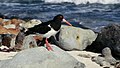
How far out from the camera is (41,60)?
26.3ft

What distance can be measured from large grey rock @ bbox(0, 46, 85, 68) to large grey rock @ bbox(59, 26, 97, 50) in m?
3.90

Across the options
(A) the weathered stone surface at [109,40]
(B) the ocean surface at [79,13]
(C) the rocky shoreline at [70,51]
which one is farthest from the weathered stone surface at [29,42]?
(B) the ocean surface at [79,13]

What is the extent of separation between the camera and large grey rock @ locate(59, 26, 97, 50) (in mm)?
12328

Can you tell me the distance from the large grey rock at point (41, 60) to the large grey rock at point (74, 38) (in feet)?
12.8

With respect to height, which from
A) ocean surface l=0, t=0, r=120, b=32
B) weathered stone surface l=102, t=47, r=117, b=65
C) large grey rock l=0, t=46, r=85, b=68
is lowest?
ocean surface l=0, t=0, r=120, b=32

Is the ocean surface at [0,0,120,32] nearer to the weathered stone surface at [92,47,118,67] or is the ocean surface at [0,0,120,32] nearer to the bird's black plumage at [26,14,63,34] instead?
the weathered stone surface at [92,47,118,67]

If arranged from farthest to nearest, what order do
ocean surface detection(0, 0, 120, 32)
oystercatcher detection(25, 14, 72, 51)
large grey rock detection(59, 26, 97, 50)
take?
ocean surface detection(0, 0, 120, 32)
large grey rock detection(59, 26, 97, 50)
oystercatcher detection(25, 14, 72, 51)

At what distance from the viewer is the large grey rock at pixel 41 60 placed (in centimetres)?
796

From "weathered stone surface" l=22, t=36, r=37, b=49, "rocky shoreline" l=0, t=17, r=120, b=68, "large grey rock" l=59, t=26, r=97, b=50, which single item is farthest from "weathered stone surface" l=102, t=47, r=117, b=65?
"weathered stone surface" l=22, t=36, r=37, b=49

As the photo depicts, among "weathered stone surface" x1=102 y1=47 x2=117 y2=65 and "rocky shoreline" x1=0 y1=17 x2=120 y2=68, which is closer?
"rocky shoreline" x1=0 y1=17 x2=120 y2=68

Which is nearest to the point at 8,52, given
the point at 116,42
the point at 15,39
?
the point at 15,39

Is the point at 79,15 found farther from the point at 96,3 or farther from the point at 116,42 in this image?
the point at 116,42

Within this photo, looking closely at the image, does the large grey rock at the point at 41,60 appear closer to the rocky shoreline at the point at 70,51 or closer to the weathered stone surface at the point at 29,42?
the rocky shoreline at the point at 70,51

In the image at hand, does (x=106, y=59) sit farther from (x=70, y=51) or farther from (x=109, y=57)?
(x=70, y=51)
